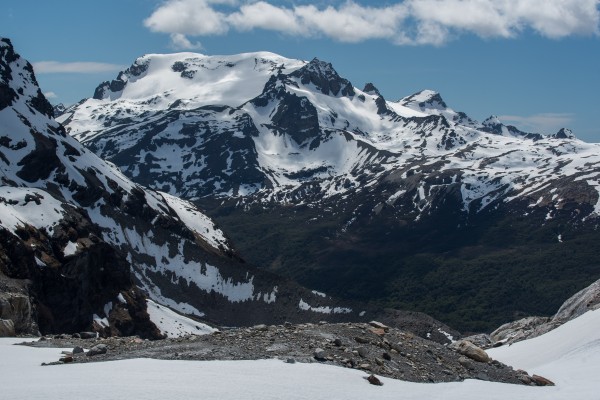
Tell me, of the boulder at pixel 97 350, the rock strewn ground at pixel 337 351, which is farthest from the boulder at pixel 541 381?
the boulder at pixel 97 350

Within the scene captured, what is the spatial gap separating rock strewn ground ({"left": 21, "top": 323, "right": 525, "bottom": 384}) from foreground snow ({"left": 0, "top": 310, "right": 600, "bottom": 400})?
1094 mm

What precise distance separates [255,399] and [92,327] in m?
118

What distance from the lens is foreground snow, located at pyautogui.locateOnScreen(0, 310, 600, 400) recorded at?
26.6 metres

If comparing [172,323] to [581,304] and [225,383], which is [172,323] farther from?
[225,383]

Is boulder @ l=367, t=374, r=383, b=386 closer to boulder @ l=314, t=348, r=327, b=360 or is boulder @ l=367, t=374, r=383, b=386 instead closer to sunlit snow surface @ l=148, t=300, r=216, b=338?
boulder @ l=314, t=348, r=327, b=360

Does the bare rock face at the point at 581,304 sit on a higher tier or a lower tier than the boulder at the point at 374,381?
lower

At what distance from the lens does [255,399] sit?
87.0ft

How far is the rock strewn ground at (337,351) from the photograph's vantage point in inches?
1320

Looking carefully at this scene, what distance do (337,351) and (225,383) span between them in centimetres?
755

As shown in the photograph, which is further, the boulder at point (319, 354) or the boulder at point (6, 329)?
the boulder at point (6, 329)

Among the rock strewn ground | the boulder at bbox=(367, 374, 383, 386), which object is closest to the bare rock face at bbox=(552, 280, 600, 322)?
the rock strewn ground

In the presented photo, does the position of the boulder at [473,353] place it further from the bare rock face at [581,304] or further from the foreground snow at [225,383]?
the bare rock face at [581,304]

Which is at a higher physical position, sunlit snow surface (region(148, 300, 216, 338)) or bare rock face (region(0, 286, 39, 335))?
bare rock face (region(0, 286, 39, 335))

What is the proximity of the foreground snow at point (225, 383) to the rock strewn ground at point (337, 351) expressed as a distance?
1094 millimetres
